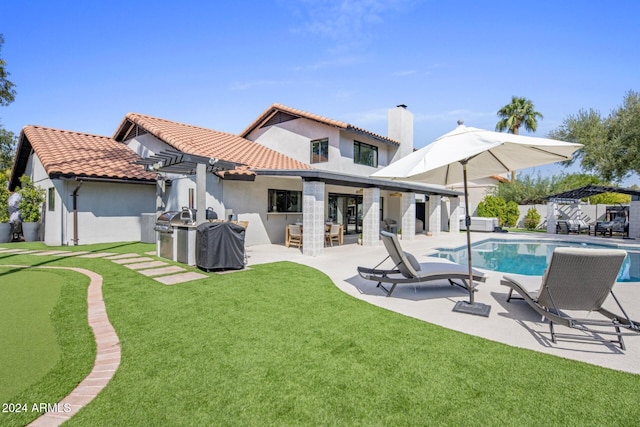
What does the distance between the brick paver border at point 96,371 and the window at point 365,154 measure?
52.3 feet

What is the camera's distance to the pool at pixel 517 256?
11.9 m

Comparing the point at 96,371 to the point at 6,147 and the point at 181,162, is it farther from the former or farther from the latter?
the point at 6,147

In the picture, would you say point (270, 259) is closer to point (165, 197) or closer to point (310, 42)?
point (165, 197)

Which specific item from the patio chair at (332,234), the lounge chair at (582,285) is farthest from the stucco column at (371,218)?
the lounge chair at (582,285)

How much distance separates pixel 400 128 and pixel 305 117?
284 inches

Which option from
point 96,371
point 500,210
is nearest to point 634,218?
point 500,210

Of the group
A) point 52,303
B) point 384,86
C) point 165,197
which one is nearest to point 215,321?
point 52,303

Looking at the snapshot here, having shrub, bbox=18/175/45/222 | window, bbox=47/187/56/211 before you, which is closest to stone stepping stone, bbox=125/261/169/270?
window, bbox=47/187/56/211

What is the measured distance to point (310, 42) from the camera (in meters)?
17.1

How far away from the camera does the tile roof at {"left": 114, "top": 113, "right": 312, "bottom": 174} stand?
16.7m

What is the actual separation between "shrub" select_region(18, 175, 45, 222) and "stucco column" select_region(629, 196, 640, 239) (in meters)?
36.2

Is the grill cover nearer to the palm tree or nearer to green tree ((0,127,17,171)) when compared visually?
green tree ((0,127,17,171))

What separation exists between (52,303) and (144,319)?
2486mm

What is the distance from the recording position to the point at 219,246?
958 centimetres
